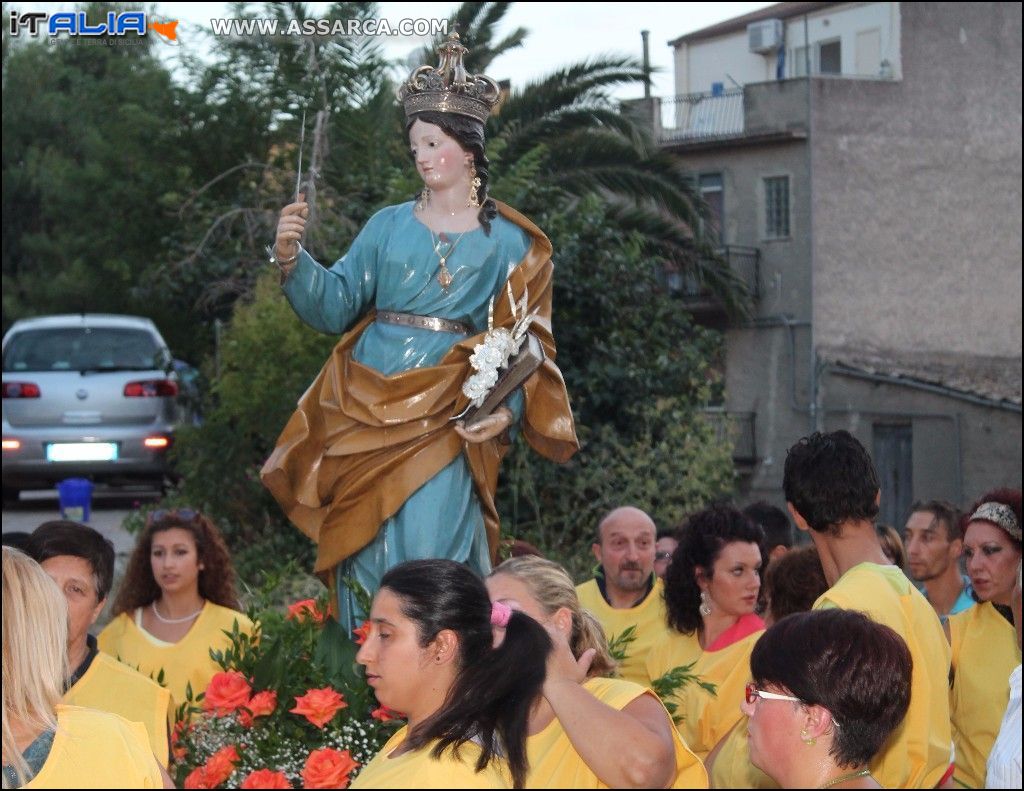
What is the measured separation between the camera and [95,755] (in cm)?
319

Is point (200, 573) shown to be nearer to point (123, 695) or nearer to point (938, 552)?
point (123, 695)

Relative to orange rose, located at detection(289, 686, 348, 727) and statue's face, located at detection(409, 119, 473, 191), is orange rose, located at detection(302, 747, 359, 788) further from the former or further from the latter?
statue's face, located at detection(409, 119, 473, 191)

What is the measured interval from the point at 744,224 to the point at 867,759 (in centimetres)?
2587

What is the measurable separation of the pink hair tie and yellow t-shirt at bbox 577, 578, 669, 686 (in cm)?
222

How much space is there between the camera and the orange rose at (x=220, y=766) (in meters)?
4.61

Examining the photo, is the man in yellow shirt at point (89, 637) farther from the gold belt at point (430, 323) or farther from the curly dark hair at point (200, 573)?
the curly dark hair at point (200, 573)

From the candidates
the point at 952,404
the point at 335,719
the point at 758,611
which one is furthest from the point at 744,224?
the point at 335,719

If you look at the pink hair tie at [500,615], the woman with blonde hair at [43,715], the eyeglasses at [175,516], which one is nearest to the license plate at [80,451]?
the eyeglasses at [175,516]

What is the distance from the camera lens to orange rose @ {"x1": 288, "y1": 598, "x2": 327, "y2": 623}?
5.63 meters

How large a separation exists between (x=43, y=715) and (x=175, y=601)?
12.6ft

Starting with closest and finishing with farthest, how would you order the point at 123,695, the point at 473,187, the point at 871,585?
the point at 871,585, the point at 123,695, the point at 473,187

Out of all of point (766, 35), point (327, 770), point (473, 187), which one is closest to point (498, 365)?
point (473, 187)

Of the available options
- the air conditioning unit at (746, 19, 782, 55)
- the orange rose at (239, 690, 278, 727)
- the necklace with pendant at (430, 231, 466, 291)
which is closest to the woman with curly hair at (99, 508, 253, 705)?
the orange rose at (239, 690, 278, 727)

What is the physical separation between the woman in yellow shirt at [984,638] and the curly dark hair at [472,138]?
2056 millimetres
